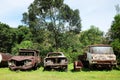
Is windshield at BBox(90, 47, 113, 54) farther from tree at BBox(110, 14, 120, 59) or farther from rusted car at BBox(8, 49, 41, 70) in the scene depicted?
rusted car at BBox(8, 49, 41, 70)

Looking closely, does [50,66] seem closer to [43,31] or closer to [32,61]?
[32,61]

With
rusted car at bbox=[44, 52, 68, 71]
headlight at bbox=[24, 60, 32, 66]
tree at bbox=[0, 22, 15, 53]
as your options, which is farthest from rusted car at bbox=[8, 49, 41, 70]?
tree at bbox=[0, 22, 15, 53]

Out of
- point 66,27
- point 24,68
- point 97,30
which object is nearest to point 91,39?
A: point 97,30

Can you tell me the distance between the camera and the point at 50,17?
3959 centimetres

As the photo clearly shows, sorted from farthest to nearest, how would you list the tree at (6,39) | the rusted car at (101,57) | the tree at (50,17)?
the tree at (6,39)
the tree at (50,17)
the rusted car at (101,57)

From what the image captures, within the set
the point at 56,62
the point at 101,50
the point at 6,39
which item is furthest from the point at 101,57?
the point at 6,39

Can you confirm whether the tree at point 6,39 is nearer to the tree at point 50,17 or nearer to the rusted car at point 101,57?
the tree at point 50,17

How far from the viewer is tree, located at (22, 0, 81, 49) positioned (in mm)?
39531

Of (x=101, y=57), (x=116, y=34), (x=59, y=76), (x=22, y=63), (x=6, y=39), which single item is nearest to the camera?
(x=59, y=76)

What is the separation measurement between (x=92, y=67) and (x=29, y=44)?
17.5 meters

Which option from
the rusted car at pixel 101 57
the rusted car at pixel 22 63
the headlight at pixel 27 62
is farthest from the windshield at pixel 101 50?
the headlight at pixel 27 62

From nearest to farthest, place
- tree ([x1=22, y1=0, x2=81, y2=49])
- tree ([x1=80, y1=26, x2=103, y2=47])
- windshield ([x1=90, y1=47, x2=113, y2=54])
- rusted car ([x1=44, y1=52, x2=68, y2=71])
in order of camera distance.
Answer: rusted car ([x1=44, y1=52, x2=68, y2=71]) → windshield ([x1=90, y1=47, x2=113, y2=54]) → tree ([x1=22, y1=0, x2=81, y2=49]) → tree ([x1=80, y1=26, x2=103, y2=47])

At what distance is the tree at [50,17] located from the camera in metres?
39.5

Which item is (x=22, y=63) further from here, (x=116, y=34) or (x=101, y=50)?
(x=116, y=34)
